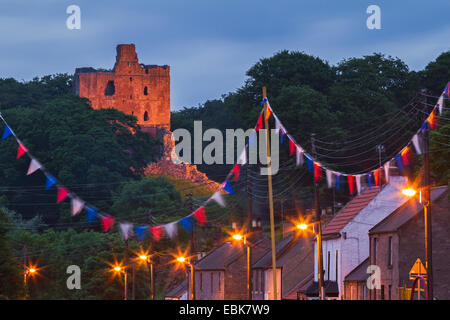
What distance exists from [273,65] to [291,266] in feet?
184

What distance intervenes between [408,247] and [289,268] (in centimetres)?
1565

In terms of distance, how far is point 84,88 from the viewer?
17312 centimetres

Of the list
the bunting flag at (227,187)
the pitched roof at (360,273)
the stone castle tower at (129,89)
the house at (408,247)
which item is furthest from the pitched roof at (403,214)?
the stone castle tower at (129,89)

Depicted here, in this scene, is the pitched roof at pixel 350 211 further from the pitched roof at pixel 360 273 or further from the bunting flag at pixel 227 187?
the bunting flag at pixel 227 187

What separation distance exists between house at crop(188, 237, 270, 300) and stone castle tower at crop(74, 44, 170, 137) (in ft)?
323

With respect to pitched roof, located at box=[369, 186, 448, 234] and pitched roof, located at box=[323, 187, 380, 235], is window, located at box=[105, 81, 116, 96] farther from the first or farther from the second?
pitched roof, located at box=[369, 186, 448, 234]

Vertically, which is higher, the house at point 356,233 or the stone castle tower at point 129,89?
the stone castle tower at point 129,89

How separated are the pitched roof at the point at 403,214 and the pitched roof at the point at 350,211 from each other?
4712 millimetres

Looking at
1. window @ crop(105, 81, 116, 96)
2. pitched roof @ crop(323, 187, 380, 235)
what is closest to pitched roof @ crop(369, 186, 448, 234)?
pitched roof @ crop(323, 187, 380, 235)

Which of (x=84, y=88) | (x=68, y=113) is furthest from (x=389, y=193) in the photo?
(x=84, y=88)

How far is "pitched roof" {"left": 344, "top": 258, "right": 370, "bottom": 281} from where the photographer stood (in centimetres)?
5189

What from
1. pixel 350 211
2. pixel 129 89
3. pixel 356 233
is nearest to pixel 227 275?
pixel 350 211

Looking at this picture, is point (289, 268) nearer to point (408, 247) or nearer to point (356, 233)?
point (356, 233)

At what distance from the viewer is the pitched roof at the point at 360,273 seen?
170 feet
